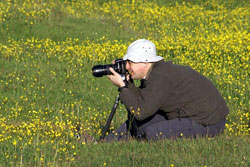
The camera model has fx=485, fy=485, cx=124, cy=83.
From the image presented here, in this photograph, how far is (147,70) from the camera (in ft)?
19.1

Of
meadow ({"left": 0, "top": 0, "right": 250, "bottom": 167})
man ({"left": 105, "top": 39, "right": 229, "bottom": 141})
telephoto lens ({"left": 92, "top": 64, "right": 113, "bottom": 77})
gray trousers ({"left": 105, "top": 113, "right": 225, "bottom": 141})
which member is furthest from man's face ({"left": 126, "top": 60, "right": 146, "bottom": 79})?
meadow ({"left": 0, "top": 0, "right": 250, "bottom": 167})

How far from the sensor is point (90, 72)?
1022cm

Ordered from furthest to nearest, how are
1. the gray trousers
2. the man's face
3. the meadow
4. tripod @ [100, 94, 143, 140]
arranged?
tripod @ [100, 94, 143, 140] < the gray trousers < the man's face < the meadow

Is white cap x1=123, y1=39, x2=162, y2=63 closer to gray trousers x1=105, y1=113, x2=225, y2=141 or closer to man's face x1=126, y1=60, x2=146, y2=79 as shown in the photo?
man's face x1=126, y1=60, x2=146, y2=79

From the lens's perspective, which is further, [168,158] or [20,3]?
[20,3]

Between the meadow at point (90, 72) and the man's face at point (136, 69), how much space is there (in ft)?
2.62

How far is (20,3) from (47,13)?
1659 millimetres

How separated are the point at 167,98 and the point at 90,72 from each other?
458 centimetres

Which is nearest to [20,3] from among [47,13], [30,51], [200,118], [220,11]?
[47,13]

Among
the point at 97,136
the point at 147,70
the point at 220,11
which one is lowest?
the point at 97,136

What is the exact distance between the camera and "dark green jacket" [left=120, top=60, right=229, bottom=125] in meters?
5.67

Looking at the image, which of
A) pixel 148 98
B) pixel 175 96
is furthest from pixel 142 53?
pixel 175 96

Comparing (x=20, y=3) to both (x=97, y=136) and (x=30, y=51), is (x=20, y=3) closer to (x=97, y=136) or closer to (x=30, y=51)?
(x=30, y=51)

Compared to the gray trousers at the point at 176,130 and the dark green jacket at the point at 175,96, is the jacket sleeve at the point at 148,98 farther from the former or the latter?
the gray trousers at the point at 176,130
